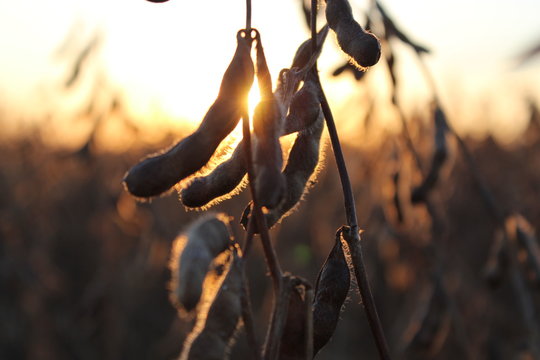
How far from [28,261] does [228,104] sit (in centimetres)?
402

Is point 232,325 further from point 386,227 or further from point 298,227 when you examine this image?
point 298,227

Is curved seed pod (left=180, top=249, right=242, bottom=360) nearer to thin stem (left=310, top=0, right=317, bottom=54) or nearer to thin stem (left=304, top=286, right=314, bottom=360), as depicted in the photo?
thin stem (left=304, top=286, right=314, bottom=360)

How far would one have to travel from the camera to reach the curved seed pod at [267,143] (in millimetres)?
773

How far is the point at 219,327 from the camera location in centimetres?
A: 115

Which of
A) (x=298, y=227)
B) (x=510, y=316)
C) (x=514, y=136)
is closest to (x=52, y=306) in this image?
(x=298, y=227)

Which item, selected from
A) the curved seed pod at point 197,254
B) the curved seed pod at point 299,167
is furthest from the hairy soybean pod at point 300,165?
the curved seed pod at point 197,254

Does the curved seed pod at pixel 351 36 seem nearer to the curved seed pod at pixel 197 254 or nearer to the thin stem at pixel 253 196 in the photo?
the thin stem at pixel 253 196

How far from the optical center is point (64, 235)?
267 inches

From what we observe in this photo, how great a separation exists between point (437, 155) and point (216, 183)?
1.30 m

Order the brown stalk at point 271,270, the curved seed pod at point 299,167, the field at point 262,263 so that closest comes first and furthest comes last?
the brown stalk at point 271,270 → the curved seed pod at point 299,167 → the field at point 262,263

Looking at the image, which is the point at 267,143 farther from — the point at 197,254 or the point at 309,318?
the point at 197,254

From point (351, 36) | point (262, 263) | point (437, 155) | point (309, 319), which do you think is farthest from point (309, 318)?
point (262, 263)

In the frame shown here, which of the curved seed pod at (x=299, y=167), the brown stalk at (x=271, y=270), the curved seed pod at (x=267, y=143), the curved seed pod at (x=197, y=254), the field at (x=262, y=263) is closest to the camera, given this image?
the curved seed pod at (x=267, y=143)

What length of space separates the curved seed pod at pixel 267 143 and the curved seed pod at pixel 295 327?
191 mm
